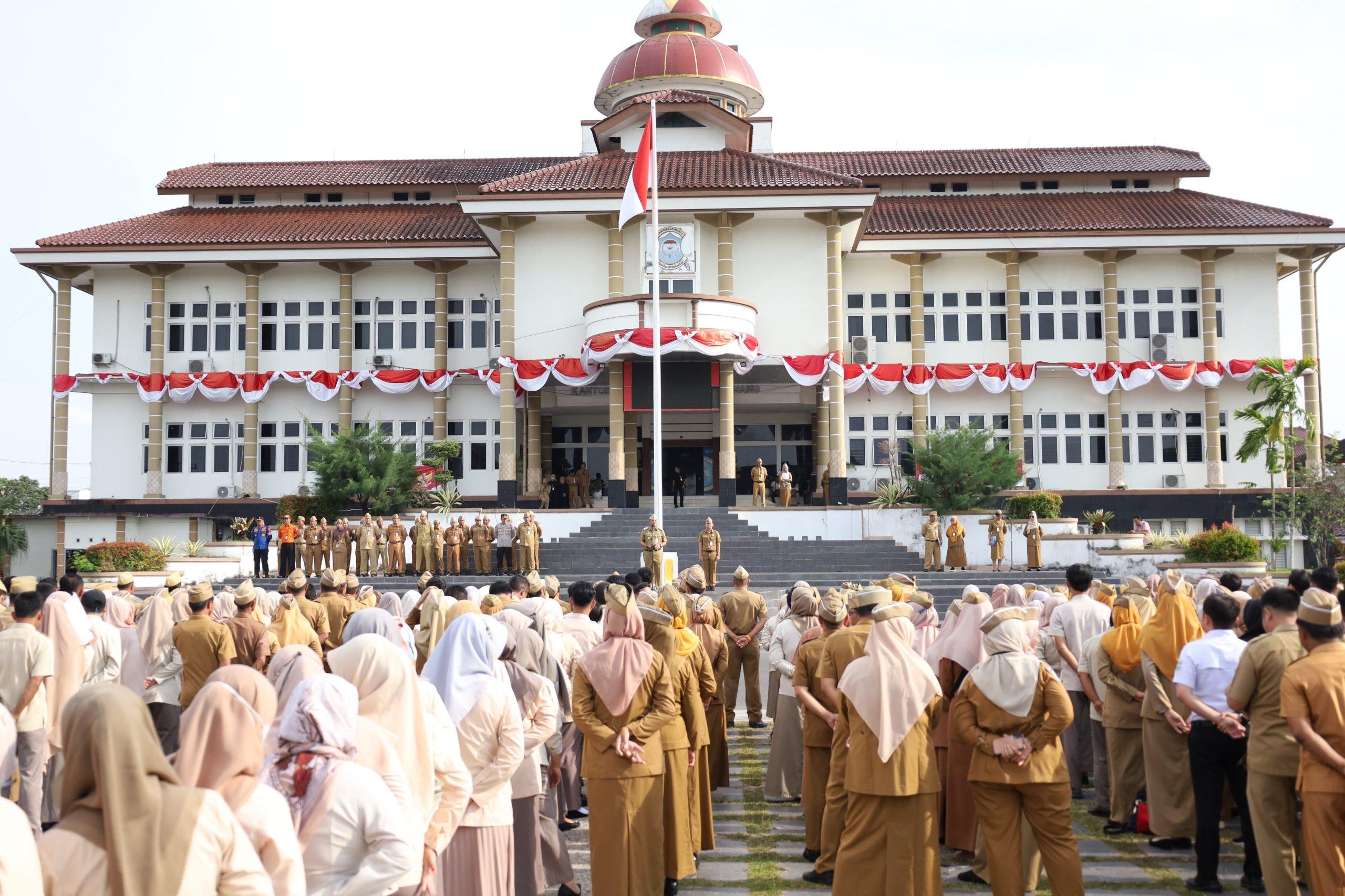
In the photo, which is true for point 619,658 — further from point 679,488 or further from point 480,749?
point 679,488

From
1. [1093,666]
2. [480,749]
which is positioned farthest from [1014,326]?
[480,749]

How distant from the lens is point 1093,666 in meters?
8.32

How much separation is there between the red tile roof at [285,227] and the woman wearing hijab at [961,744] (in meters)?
26.5

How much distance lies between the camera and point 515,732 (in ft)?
17.8

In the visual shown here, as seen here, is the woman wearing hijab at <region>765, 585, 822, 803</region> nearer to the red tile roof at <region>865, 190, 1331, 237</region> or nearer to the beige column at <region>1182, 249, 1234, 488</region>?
the red tile roof at <region>865, 190, 1331, 237</region>

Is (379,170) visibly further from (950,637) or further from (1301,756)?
(1301,756)

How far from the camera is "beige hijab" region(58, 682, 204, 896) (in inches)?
105

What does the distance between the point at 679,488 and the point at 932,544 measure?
10430mm

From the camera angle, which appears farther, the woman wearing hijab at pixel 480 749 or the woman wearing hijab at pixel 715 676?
the woman wearing hijab at pixel 715 676

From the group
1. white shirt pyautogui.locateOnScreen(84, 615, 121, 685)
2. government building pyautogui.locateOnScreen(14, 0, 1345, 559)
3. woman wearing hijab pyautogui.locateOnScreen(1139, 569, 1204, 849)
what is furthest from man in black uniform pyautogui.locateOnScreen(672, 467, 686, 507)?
woman wearing hijab pyautogui.locateOnScreen(1139, 569, 1204, 849)

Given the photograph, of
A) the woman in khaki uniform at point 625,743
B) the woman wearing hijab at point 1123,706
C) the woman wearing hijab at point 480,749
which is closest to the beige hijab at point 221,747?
the woman wearing hijab at point 480,749

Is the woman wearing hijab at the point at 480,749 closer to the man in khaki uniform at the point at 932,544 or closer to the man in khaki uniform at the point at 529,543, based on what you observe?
the man in khaki uniform at the point at 529,543

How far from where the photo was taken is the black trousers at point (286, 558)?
23734mm

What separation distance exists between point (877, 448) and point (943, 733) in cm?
2519
